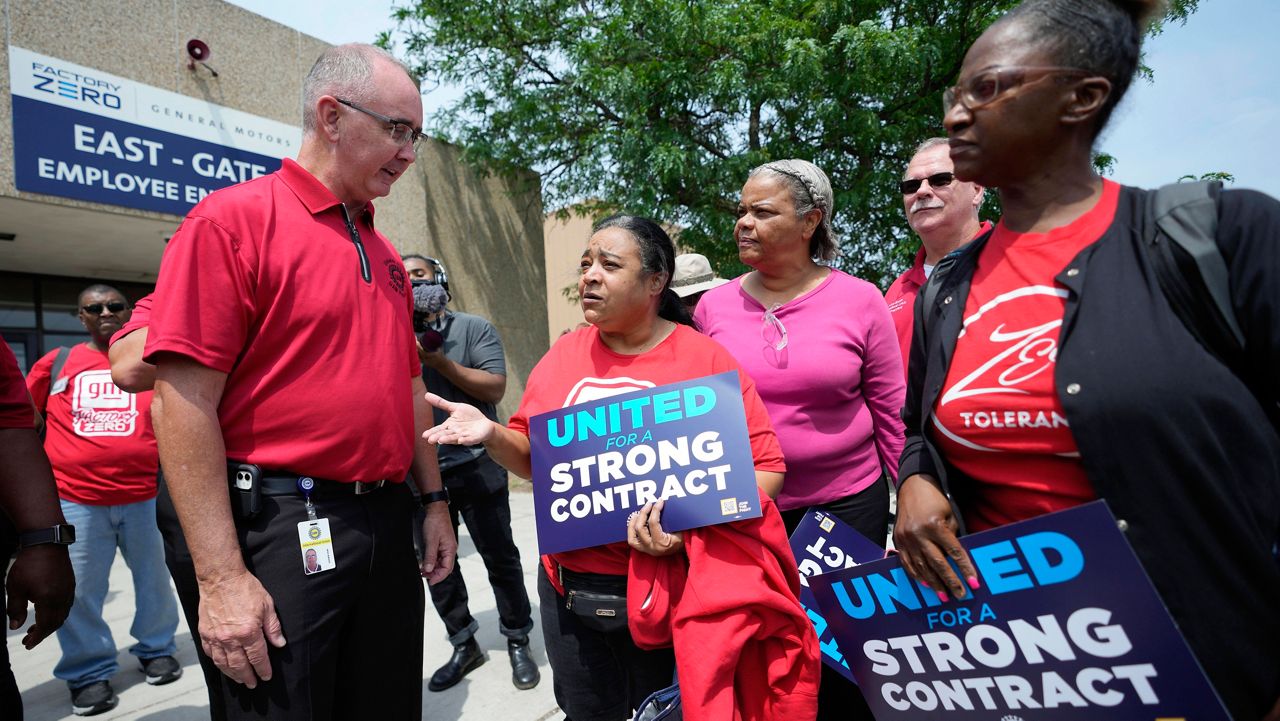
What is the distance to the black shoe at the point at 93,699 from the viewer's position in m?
3.43

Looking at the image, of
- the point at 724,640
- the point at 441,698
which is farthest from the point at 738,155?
the point at 724,640

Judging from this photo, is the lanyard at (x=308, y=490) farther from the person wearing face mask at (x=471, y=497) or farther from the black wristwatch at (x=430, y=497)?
the person wearing face mask at (x=471, y=497)

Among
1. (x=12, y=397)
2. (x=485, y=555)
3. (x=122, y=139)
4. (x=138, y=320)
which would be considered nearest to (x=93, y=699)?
(x=485, y=555)

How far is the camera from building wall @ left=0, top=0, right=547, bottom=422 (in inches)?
235

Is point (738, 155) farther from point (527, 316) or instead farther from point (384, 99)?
point (384, 99)

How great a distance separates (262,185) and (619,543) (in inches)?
51.9

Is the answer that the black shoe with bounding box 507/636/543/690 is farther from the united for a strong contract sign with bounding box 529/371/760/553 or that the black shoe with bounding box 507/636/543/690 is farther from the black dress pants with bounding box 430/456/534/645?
the united for a strong contract sign with bounding box 529/371/760/553

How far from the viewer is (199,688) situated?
12.1 ft

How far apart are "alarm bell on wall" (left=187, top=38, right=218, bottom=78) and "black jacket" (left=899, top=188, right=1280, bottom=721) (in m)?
8.02

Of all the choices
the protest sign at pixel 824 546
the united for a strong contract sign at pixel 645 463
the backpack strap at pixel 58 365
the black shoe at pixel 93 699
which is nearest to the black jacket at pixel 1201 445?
the united for a strong contract sign at pixel 645 463

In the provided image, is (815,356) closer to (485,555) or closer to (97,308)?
(485,555)

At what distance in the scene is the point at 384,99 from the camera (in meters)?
1.83

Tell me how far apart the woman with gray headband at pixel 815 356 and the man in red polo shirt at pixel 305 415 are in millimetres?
1137

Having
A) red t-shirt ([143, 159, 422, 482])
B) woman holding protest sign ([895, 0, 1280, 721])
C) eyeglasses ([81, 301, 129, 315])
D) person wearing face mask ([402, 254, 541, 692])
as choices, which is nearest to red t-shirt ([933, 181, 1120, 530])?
woman holding protest sign ([895, 0, 1280, 721])
